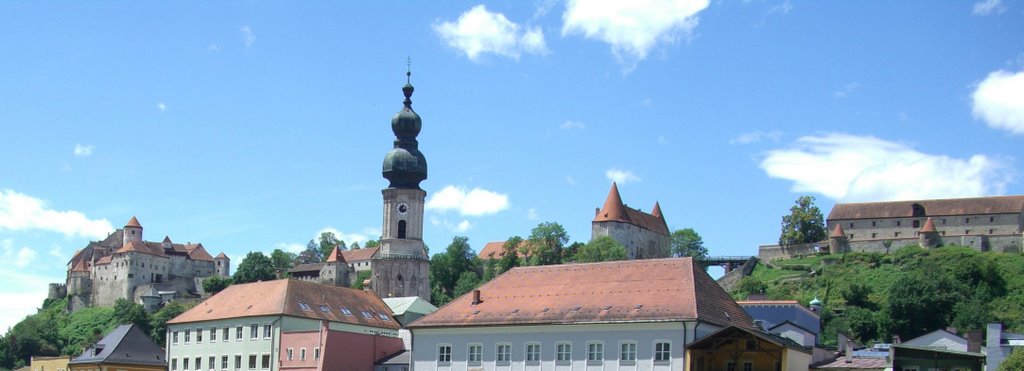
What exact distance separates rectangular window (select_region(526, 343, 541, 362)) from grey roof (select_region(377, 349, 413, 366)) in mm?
10113

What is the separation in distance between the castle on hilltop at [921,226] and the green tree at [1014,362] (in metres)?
82.5

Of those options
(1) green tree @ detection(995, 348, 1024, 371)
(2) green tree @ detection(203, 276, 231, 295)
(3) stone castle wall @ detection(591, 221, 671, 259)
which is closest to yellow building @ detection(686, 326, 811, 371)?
(1) green tree @ detection(995, 348, 1024, 371)

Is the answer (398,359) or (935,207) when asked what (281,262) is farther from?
(398,359)

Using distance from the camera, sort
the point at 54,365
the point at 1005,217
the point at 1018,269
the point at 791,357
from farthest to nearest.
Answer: the point at 1005,217 → the point at 1018,269 → the point at 54,365 → the point at 791,357

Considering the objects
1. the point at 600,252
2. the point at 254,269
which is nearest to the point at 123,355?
the point at 600,252

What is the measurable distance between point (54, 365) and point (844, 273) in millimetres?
76493

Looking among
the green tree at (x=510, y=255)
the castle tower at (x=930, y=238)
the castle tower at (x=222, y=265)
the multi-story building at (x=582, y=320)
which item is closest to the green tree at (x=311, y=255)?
the castle tower at (x=222, y=265)

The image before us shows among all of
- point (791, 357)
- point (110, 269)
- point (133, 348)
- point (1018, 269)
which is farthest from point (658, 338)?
point (110, 269)

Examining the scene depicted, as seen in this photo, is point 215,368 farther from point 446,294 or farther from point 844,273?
point 844,273

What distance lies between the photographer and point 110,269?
6457 inches

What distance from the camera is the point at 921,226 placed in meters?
A: 135

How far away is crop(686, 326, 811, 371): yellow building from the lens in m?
45.1

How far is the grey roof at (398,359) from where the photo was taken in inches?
2365

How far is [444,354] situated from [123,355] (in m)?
24.9
